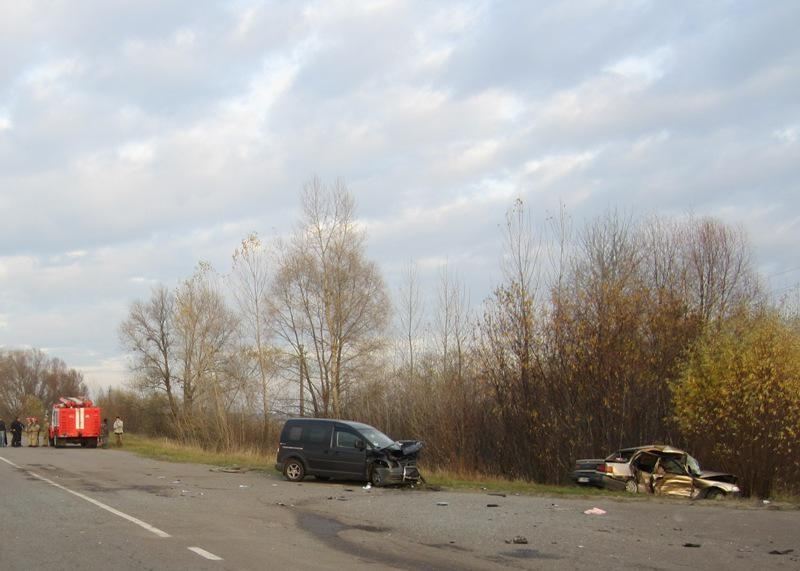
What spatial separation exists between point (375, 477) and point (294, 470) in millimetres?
2641

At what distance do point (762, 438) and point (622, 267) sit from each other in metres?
15.3

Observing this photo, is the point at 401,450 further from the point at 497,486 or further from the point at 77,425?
the point at 77,425

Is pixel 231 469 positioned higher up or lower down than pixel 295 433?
lower down

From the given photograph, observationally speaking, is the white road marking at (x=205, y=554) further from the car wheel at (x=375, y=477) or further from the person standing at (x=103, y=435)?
the person standing at (x=103, y=435)

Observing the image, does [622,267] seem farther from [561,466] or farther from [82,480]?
[82,480]

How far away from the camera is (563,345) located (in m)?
27.2

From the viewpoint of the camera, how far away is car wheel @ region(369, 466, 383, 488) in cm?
2098

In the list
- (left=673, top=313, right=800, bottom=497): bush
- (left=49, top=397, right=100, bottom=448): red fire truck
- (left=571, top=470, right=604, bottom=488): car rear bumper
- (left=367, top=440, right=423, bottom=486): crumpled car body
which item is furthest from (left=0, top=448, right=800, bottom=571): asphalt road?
(left=49, top=397, right=100, bottom=448): red fire truck

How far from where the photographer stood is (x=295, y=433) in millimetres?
22562

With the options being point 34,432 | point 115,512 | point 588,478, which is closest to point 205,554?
point 115,512

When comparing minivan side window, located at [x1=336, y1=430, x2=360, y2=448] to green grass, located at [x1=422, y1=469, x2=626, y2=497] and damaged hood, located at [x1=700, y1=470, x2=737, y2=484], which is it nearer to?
green grass, located at [x1=422, y1=469, x2=626, y2=497]

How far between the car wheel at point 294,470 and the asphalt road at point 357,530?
6.59 ft

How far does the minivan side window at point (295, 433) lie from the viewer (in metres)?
22.4

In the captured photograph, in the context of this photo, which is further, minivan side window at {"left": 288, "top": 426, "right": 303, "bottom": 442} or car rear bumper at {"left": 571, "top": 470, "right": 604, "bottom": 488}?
minivan side window at {"left": 288, "top": 426, "right": 303, "bottom": 442}
